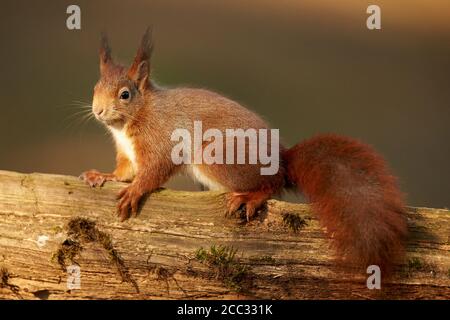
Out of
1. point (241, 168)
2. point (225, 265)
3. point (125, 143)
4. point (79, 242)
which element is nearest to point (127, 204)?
point (79, 242)

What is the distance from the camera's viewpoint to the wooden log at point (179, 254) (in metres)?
1.64

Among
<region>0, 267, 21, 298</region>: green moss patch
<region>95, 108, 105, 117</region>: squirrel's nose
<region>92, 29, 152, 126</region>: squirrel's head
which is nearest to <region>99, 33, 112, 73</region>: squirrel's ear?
<region>92, 29, 152, 126</region>: squirrel's head

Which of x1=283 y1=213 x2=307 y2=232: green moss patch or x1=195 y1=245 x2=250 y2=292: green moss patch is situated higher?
x1=283 y1=213 x2=307 y2=232: green moss patch

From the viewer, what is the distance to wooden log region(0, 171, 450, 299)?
5.38 ft

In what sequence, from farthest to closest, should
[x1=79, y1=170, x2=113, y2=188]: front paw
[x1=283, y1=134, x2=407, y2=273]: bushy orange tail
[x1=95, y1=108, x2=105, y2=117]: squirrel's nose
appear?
[x1=95, y1=108, x2=105, y2=117]: squirrel's nose
[x1=79, y1=170, x2=113, y2=188]: front paw
[x1=283, y1=134, x2=407, y2=273]: bushy orange tail

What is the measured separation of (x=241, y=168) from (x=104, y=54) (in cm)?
50

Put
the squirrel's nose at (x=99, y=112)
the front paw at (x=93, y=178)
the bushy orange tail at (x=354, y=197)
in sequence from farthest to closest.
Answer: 1. the squirrel's nose at (x=99, y=112)
2. the front paw at (x=93, y=178)
3. the bushy orange tail at (x=354, y=197)

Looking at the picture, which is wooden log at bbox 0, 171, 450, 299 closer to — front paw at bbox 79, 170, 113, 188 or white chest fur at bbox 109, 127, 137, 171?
front paw at bbox 79, 170, 113, 188

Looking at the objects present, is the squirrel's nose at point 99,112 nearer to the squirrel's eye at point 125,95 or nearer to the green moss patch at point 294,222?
the squirrel's eye at point 125,95

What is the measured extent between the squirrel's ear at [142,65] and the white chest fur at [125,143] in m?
0.14

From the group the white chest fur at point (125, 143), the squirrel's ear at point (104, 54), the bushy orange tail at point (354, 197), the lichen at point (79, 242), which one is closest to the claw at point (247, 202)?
the bushy orange tail at point (354, 197)

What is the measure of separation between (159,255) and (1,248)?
1.13 feet

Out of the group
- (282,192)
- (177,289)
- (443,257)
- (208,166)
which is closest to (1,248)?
(177,289)

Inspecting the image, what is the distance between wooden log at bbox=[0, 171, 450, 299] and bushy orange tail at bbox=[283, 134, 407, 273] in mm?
42
